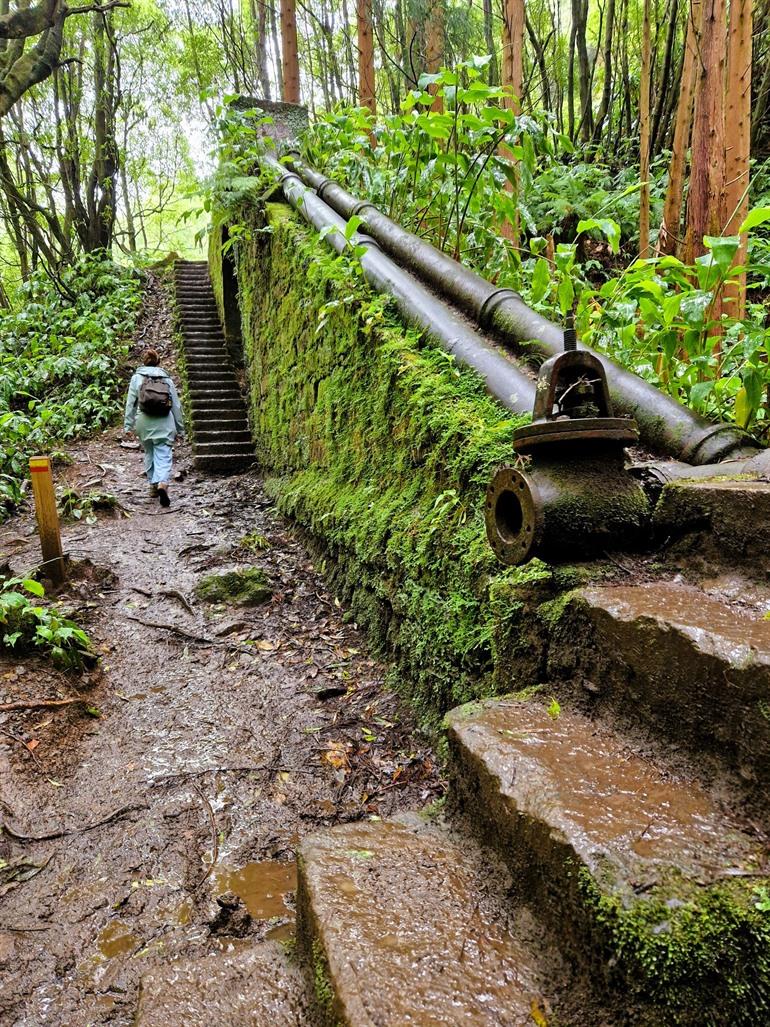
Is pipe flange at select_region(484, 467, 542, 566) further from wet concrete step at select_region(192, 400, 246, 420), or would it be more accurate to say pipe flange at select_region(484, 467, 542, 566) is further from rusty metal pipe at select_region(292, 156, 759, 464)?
wet concrete step at select_region(192, 400, 246, 420)

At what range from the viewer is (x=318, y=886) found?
1521 millimetres

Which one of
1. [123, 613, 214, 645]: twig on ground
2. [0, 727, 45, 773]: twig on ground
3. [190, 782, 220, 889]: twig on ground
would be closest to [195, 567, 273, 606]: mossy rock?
[123, 613, 214, 645]: twig on ground

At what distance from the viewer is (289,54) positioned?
34.7 feet

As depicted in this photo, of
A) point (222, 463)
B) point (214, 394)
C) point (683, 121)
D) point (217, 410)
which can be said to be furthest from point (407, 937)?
point (214, 394)

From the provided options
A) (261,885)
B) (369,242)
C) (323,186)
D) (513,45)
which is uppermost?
(513,45)

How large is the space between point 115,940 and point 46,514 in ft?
10.7

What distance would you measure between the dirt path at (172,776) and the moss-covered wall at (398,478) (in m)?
0.41

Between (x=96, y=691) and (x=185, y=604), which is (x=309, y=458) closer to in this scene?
(x=185, y=604)

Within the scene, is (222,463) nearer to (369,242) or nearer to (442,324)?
(369,242)

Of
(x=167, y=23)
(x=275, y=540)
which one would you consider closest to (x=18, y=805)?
(x=275, y=540)

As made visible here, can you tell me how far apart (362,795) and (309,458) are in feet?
12.4

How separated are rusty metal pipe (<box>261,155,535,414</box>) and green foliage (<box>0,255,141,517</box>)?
14.7ft

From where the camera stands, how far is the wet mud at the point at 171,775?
203 cm

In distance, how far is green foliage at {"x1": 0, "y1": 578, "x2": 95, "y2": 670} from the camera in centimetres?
346
